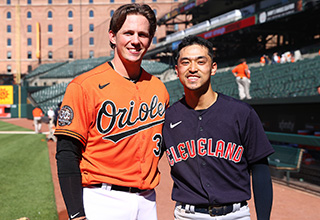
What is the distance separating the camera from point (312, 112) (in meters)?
8.54

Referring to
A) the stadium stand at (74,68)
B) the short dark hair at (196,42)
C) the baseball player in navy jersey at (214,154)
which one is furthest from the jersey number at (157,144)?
the stadium stand at (74,68)

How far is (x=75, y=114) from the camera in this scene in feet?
6.39

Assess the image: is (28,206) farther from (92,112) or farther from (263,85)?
(263,85)

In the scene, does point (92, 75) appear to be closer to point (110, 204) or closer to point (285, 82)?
point (110, 204)

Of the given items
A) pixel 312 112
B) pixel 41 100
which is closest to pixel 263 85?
pixel 312 112

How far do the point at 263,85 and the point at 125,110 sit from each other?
11.5 metres

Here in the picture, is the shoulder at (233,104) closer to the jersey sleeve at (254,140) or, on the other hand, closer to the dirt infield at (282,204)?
the jersey sleeve at (254,140)

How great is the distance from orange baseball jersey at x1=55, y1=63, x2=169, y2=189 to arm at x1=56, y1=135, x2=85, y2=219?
0.27 ft

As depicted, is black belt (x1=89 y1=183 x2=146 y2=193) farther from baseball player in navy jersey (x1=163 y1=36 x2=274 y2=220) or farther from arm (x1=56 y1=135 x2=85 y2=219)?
baseball player in navy jersey (x1=163 y1=36 x2=274 y2=220)

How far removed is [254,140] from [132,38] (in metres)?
1.13

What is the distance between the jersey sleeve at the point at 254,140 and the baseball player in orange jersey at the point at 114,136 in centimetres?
68

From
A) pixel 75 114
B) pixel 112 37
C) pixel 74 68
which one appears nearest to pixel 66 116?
pixel 75 114

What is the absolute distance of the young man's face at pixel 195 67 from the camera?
2.16m

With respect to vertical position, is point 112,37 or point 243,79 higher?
point 243,79
